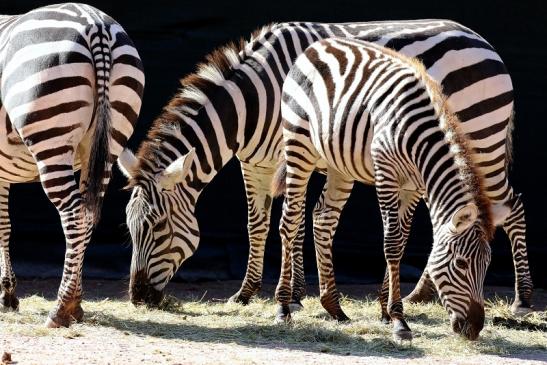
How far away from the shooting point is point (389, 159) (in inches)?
277

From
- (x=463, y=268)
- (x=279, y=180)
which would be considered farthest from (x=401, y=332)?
(x=279, y=180)

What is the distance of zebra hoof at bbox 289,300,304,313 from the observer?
8547mm

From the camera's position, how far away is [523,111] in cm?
1004

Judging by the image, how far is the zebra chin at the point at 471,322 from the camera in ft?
22.0

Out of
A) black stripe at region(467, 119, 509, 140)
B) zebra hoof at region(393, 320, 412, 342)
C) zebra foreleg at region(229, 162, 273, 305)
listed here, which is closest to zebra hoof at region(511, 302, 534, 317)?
black stripe at region(467, 119, 509, 140)

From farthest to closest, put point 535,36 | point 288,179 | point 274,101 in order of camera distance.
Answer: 1. point 535,36
2. point 274,101
3. point 288,179

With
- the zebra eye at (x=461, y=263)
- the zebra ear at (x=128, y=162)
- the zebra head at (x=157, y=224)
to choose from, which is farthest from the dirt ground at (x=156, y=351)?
the zebra ear at (x=128, y=162)

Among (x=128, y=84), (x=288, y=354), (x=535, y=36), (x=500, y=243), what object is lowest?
(x=288, y=354)

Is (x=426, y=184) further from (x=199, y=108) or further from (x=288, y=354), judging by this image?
(x=199, y=108)

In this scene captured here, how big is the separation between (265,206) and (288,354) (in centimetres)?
272

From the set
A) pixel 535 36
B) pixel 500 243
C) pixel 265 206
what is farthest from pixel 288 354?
pixel 535 36

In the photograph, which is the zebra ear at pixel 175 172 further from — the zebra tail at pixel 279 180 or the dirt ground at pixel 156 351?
the dirt ground at pixel 156 351

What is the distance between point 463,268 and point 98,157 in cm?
253

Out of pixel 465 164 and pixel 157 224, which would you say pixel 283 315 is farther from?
pixel 465 164
